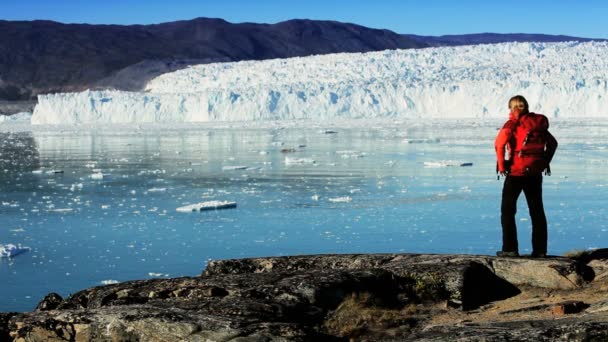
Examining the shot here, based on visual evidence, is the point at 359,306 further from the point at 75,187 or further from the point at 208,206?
the point at 75,187

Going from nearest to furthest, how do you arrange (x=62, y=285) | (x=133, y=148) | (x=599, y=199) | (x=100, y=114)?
(x=62, y=285), (x=599, y=199), (x=133, y=148), (x=100, y=114)

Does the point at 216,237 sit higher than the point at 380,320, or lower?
lower

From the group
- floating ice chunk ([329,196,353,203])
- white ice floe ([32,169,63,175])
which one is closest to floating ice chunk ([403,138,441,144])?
white ice floe ([32,169,63,175])

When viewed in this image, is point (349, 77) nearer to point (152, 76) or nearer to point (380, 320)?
point (152, 76)

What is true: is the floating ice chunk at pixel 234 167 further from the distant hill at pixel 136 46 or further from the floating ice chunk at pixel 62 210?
the distant hill at pixel 136 46

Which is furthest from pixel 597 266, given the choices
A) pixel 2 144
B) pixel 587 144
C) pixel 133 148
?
pixel 2 144

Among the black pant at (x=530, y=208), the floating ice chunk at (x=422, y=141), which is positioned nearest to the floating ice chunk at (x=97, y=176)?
the floating ice chunk at (x=422, y=141)

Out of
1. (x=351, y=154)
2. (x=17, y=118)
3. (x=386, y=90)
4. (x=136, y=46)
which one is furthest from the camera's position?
(x=136, y=46)

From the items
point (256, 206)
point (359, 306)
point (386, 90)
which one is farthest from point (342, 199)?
point (386, 90)
